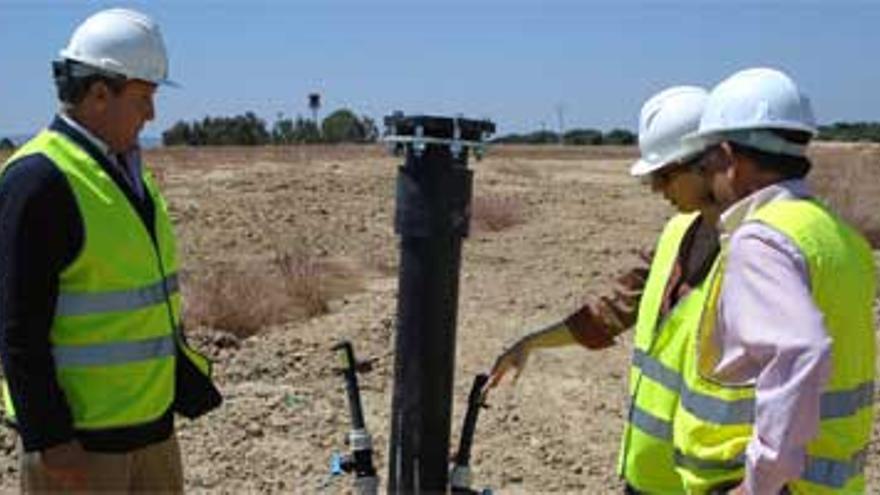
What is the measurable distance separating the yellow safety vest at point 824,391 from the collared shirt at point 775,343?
5 cm

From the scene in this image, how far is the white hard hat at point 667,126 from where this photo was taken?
117 inches

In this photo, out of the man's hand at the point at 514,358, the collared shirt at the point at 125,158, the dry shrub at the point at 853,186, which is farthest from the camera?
the dry shrub at the point at 853,186

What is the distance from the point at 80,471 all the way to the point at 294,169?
22.1 m

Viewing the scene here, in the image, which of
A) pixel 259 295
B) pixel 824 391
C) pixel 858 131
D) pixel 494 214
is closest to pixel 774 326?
pixel 824 391

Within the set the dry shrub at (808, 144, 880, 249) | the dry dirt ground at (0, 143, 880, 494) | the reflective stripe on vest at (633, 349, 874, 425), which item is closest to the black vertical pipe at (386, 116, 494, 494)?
the reflective stripe on vest at (633, 349, 874, 425)

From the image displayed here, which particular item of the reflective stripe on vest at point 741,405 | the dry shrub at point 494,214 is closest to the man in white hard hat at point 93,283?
the reflective stripe on vest at point 741,405

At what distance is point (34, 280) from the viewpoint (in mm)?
3016

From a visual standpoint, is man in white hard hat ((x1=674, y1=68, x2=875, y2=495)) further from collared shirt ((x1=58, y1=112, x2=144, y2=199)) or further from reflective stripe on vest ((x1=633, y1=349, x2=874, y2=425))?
collared shirt ((x1=58, y1=112, x2=144, y2=199))

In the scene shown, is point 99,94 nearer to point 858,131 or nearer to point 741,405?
point 741,405

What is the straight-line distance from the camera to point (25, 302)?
3016 mm

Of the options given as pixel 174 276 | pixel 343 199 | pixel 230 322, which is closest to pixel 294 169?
pixel 343 199

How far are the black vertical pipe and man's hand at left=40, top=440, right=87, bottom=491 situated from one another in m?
0.77

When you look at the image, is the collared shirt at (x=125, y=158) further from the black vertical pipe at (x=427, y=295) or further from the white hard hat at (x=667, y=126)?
the white hard hat at (x=667, y=126)

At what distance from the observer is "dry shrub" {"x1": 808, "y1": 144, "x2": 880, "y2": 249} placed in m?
18.2
